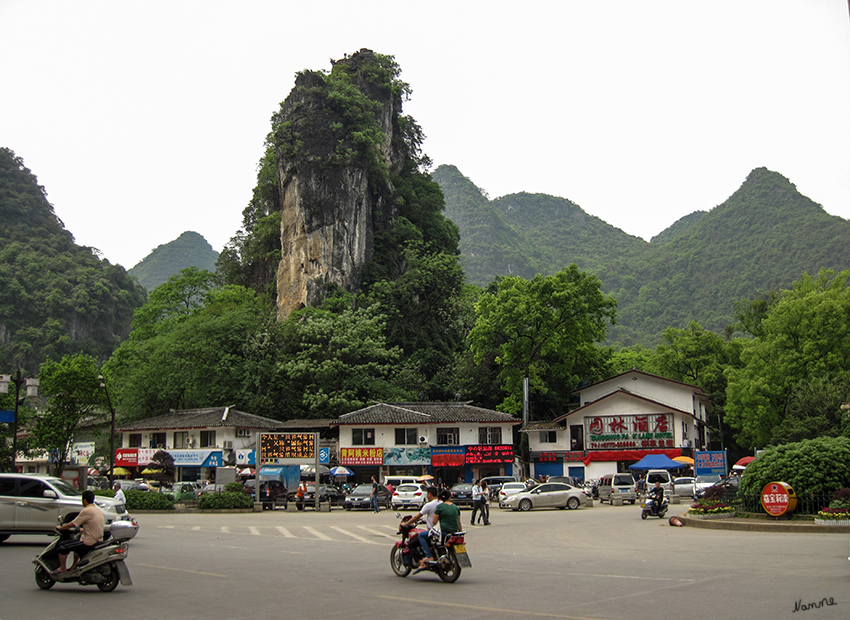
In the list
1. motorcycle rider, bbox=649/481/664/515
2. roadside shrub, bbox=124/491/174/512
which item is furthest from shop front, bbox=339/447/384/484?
motorcycle rider, bbox=649/481/664/515

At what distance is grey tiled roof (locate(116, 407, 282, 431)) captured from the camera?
50275mm

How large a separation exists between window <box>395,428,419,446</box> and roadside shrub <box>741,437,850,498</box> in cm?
3018

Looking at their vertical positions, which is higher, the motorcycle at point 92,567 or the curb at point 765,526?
the motorcycle at point 92,567

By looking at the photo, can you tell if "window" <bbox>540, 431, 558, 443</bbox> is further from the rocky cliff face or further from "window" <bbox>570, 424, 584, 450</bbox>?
the rocky cliff face

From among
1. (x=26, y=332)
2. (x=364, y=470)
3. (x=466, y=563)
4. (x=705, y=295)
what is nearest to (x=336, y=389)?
(x=364, y=470)

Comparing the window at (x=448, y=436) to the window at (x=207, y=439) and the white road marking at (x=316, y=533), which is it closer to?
the window at (x=207, y=439)

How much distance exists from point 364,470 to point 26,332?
193 feet

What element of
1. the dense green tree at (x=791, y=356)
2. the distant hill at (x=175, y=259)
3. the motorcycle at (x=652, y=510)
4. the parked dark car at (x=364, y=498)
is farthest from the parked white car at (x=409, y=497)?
the distant hill at (x=175, y=259)

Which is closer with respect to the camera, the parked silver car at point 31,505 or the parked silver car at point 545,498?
the parked silver car at point 31,505

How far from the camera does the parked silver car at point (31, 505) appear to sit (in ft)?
54.9

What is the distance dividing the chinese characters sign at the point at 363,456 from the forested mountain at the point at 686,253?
36885 millimetres

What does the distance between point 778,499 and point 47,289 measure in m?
93.9

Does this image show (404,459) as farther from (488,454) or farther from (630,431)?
(630,431)

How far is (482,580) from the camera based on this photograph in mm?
11703
